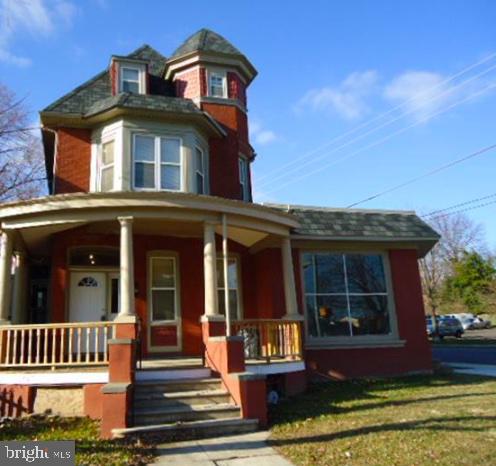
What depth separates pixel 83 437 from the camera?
25.5 feet

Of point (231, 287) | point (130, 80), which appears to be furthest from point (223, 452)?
point (130, 80)

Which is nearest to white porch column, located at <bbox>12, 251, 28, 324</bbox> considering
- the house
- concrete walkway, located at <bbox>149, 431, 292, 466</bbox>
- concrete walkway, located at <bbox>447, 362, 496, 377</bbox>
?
the house

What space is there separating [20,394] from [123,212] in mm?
4036

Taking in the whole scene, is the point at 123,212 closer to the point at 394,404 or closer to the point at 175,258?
the point at 175,258

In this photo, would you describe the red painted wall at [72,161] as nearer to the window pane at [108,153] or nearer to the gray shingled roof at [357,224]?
the window pane at [108,153]

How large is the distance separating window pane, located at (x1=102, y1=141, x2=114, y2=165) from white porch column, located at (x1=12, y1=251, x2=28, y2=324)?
321 centimetres

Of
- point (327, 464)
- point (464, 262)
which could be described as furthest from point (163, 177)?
point (464, 262)

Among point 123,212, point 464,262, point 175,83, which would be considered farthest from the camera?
point 464,262

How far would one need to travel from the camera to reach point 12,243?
1091 centimetres

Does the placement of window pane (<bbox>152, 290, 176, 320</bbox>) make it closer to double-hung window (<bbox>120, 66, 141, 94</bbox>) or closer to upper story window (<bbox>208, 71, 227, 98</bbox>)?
double-hung window (<bbox>120, 66, 141, 94</bbox>)

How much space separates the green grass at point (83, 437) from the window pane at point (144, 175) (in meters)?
5.96

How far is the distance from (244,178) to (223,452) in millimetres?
10056

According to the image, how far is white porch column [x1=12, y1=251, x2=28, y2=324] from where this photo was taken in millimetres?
12594

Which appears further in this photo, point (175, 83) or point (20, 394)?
point (175, 83)
